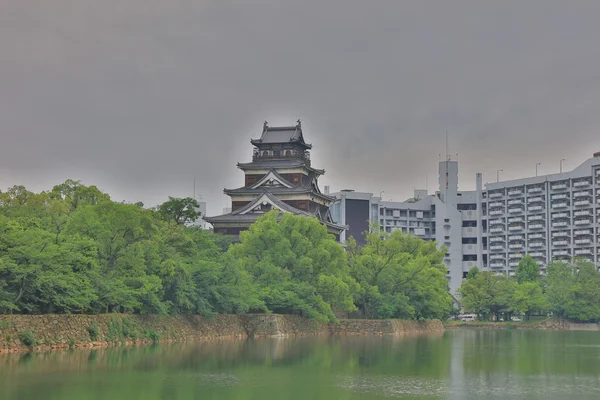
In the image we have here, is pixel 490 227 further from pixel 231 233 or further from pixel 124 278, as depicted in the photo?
pixel 124 278

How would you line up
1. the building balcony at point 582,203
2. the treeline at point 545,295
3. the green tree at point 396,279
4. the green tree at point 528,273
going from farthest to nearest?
the building balcony at point 582,203, the green tree at point 528,273, the treeline at point 545,295, the green tree at point 396,279

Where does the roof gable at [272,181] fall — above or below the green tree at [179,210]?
above

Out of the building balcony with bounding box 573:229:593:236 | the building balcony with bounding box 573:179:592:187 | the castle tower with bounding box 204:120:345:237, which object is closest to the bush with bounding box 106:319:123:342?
the castle tower with bounding box 204:120:345:237

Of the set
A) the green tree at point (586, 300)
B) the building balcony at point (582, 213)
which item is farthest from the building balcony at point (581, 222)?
the green tree at point (586, 300)

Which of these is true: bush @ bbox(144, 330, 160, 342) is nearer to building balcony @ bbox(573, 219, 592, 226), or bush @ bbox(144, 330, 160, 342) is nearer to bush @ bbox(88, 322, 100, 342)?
bush @ bbox(88, 322, 100, 342)

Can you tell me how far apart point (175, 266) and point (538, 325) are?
67.1 meters

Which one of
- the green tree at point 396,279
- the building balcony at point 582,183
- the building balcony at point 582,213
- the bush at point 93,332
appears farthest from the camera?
the building balcony at point 582,213

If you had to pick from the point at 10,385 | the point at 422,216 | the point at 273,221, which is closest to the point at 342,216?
the point at 422,216

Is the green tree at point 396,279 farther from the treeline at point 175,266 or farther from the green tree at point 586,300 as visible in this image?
the green tree at point 586,300

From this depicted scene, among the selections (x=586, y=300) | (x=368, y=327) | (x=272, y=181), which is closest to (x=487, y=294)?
(x=586, y=300)

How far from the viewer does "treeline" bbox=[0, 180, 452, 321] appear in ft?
113

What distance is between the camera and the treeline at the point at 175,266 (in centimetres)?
3453

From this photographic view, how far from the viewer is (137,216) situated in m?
42.0

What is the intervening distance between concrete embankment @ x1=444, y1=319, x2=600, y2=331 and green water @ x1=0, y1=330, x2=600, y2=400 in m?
57.5
